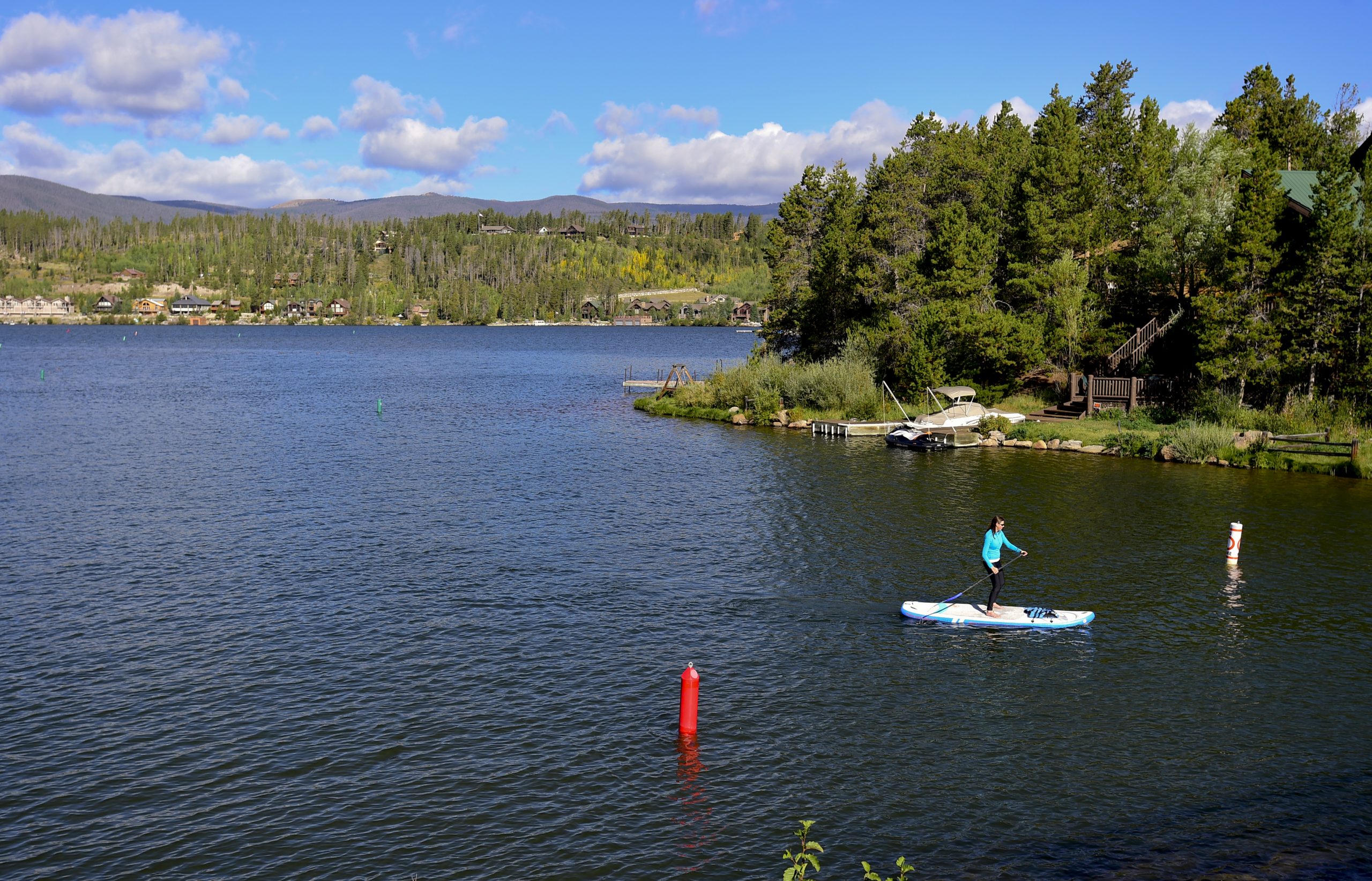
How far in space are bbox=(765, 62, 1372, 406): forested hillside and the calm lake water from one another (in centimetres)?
1055

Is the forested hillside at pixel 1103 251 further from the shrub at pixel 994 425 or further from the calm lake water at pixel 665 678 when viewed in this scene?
the calm lake water at pixel 665 678

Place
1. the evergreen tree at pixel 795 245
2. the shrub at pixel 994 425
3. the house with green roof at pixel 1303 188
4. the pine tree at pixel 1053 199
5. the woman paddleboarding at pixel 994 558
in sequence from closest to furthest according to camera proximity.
→ the woman paddleboarding at pixel 994 558 → the house with green roof at pixel 1303 188 → the shrub at pixel 994 425 → the pine tree at pixel 1053 199 → the evergreen tree at pixel 795 245

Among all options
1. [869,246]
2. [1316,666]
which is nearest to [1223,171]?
[869,246]

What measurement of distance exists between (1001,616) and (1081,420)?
124 ft

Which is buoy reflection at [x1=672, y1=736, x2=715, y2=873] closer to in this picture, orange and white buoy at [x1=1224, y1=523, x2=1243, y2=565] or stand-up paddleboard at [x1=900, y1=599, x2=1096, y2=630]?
stand-up paddleboard at [x1=900, y1=599, x2=1096, y2=630]

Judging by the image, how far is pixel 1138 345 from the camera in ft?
205

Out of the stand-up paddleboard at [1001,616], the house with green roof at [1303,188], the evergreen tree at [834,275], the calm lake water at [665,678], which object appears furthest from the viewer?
the evergreen tree at [834,275]

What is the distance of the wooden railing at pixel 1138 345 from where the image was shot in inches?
2445

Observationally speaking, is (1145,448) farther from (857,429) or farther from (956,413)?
(857,429)

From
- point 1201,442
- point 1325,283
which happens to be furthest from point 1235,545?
point 1325,283

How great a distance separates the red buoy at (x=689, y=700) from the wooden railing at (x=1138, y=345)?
52267mm

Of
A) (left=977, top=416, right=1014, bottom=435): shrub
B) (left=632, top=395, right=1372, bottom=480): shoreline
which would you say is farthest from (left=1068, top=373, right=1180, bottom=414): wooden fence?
(left=977, top=416, right=1014, bottom=435): shrub

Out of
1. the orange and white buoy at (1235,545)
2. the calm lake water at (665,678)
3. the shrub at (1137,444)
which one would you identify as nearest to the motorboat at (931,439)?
the shrub at (1137,444)

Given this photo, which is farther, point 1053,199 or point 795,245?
point 795,245
